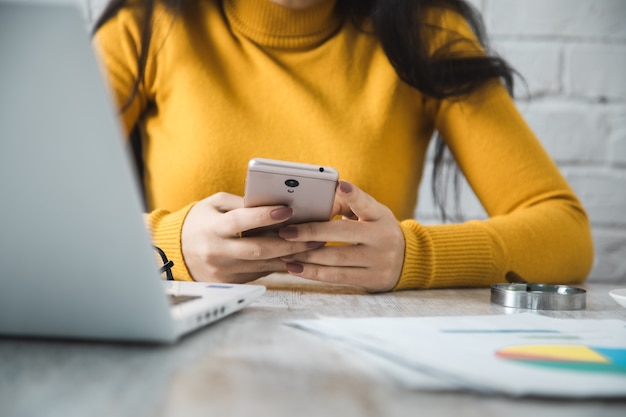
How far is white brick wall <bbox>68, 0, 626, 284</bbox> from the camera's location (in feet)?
4.72

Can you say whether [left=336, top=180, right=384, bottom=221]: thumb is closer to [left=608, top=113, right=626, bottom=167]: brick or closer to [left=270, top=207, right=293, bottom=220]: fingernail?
[left=270, top=207, right=293, bottom=220]: fingernail

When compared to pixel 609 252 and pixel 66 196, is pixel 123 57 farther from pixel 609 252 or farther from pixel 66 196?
pixel 609 252

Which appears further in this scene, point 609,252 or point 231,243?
point 609,252

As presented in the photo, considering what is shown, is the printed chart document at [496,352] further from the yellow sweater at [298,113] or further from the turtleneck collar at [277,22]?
the turtleneck collar at [277,22]

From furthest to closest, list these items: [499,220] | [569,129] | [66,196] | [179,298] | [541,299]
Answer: [569,129] → [499,220] → [541,299] → [179,298] → [66,196]

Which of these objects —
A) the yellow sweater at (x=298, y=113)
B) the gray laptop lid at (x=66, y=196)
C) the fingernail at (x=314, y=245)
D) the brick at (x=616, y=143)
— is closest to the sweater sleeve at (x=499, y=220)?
the yellow sweater at (x=298, y=113)

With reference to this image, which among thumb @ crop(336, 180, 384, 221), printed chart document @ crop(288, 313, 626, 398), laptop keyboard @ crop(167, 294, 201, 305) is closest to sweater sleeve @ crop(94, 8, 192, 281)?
thumb @ crop(336, 180, 384, 221)

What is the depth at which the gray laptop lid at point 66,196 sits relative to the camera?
331 mm

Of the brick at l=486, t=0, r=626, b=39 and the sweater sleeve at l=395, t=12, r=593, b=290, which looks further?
the brick at l=486, t=0, r=626, b=39

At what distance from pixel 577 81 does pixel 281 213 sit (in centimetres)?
98

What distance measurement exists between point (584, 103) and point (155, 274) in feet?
4.23

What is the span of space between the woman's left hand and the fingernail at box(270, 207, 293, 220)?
4cm

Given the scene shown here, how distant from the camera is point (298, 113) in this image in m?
1.16

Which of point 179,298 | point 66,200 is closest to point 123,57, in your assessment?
point 179,298
